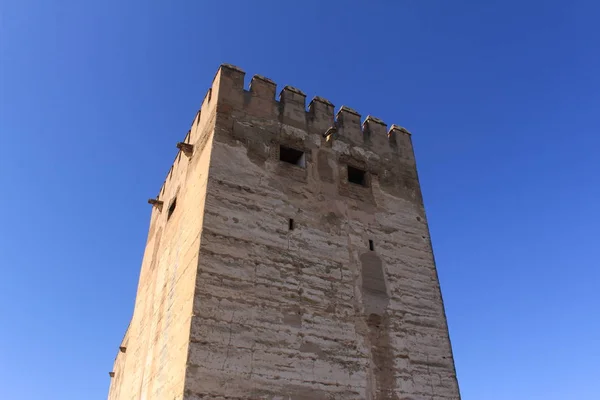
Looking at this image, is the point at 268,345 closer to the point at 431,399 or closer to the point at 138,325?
the point at 431,399

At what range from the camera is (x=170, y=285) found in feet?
30.5

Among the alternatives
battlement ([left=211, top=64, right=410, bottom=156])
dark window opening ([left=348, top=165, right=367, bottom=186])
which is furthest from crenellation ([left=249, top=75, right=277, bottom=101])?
dark window opening ([left=348, top=165, right=367, bottom=186])

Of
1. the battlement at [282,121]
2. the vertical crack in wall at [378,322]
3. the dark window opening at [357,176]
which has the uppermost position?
the battlement at [282,121]

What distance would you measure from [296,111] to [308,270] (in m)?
3.88

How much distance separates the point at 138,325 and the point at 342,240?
5824 millimetres

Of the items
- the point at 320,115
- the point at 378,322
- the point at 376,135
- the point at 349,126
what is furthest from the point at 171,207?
the point at 378,322

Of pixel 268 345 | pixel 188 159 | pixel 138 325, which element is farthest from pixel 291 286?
pixel 138 325

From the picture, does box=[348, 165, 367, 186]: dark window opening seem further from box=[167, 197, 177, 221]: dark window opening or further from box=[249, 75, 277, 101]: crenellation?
box=[167, 197, 177, 221]: dark window opening

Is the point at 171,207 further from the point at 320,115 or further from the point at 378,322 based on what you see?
the point at 378,322

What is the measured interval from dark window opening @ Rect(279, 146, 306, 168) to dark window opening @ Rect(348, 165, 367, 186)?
1196mm

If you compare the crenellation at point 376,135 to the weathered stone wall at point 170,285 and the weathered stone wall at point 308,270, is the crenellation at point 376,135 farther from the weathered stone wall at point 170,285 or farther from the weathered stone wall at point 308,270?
the weathered stone wall at point 170,285

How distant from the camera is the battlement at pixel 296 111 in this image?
406 inches

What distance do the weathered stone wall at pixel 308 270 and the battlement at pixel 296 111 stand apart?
0.10ft

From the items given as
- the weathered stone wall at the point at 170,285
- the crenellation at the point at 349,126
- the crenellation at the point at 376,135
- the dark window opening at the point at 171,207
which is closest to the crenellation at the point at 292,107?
the crenellation at the point at 349,126
